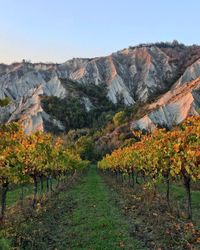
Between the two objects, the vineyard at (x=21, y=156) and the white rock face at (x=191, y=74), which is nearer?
the vineyard at (x=21, y=156)

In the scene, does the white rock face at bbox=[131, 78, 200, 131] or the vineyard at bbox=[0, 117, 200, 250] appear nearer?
the vineyard at bbox=[0, 117, 200, 250]

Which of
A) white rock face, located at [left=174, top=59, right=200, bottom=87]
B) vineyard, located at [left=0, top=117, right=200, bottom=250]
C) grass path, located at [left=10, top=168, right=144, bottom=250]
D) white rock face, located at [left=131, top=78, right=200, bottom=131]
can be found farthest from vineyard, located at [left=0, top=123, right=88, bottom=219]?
white rock face, located at [left=174, top=59, right=200, bottom=87]

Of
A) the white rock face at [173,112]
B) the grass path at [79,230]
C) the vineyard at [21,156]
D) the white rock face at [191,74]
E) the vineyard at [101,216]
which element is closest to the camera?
the vineyard at [101,216]

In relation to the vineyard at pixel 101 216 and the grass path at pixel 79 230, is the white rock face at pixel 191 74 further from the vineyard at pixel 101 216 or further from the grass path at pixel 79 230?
the grass path at pixel 79 230

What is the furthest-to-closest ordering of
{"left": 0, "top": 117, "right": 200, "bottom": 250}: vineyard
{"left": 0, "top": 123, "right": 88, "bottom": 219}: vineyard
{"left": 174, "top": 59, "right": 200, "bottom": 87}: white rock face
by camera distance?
{"left": 174, "top": 59, "right": 200, "bottom": 87}: white rock face
{"left": 0, "top": 123, "right": 88, "bottom": 219}: vineyard
{"left": 0, "top": 117, "right": 200, "bottom": 250}: vineyard

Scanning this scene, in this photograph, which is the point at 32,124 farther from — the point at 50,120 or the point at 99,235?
the point at 99,235

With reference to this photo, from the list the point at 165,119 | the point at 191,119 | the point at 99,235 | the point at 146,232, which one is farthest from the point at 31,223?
the point at 165,119

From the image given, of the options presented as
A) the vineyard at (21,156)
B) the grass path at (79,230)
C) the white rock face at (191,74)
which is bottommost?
the grass path at (79,230)

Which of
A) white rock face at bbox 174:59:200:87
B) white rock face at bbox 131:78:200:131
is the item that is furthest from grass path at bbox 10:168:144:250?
white rock face at bbox 174:59:200:87

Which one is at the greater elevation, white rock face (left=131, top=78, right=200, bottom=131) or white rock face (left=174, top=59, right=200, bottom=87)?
white rock face (left=174, top=59, right=200, bottom=87)

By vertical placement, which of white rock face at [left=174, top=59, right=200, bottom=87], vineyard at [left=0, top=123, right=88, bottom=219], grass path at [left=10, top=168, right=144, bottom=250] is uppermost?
white rock face at [left=174, top=59, right=200, bottom=87]

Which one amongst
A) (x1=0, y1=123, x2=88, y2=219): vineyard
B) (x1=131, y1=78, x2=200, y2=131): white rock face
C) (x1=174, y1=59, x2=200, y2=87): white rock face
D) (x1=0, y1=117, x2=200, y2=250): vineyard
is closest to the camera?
(x1=0, y1=117, x2=200, y2=250): vineyard

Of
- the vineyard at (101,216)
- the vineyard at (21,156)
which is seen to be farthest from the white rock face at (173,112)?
the vineyard at (101,216)

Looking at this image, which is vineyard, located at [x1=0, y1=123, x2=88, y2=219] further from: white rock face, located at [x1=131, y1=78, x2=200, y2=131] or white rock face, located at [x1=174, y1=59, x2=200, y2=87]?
white rock face, located at [x1=174, y1=59, x2=200, y2=87]
